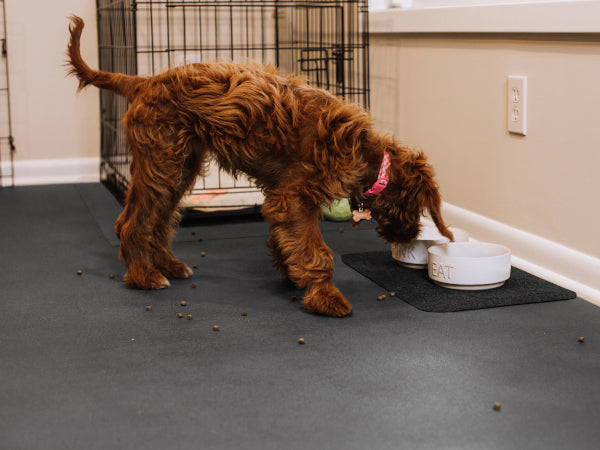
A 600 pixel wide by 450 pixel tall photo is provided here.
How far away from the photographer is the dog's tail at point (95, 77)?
2.55m

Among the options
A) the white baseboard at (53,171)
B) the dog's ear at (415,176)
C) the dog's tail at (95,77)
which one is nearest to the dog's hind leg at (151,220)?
the dog's tail at (95,77)

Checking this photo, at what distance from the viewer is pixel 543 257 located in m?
2.75

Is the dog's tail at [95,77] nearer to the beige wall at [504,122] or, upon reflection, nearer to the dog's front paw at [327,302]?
the dog's front paw at [327,302]

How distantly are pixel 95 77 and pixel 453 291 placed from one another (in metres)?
1.43

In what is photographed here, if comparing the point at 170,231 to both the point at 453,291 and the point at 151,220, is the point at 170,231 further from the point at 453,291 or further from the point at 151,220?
the point at 453,291

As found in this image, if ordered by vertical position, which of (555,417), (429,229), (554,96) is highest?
(554,96)

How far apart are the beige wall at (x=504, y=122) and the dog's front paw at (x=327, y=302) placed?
881mm

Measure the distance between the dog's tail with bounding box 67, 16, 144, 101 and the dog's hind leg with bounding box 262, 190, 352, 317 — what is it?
2.18 feet

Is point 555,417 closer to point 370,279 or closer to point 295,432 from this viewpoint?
point 295,432

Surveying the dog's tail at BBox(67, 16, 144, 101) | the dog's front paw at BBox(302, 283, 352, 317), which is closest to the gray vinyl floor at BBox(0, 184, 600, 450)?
the dog's front paw at BBox(302, 283, 352, 317)

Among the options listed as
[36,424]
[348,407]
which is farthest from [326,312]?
[36,424]

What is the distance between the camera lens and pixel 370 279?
8.93 feet

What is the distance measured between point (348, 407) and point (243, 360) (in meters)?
0.39

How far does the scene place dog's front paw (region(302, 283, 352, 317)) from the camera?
231cm
